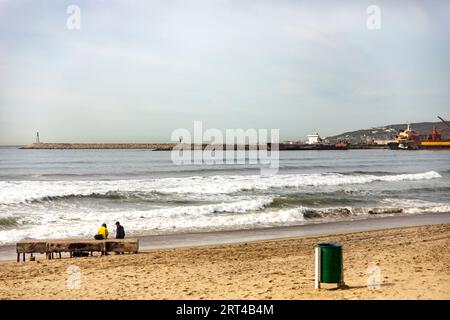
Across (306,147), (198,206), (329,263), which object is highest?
(306,147)

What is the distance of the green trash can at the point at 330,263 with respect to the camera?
7.82 m

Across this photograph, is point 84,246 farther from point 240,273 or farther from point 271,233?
point 271,233

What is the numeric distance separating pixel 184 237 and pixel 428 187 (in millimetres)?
24605

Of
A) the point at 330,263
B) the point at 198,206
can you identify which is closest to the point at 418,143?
the point at 198,206

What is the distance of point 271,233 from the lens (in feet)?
56.1

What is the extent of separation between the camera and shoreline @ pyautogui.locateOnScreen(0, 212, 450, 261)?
14766mm

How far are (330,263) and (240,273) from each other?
2668mm

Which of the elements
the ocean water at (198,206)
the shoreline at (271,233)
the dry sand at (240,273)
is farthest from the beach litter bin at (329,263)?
the ocean water at (198,206)

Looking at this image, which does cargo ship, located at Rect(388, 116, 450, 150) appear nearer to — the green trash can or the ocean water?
the ocean water

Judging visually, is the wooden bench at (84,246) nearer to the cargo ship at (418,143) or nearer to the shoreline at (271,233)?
the shoreline at (271,233)

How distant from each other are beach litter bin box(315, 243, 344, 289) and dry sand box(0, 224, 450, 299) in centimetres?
20
